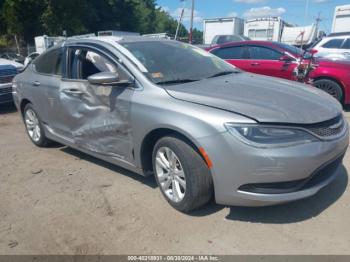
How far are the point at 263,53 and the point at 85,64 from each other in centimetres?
517

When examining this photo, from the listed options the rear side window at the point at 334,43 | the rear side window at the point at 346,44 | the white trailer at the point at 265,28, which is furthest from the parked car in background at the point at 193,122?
the white trailer at the point at 265,28

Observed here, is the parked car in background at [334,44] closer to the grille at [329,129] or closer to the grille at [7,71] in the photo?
the grille at [329,129]

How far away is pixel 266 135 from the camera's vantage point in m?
2.53

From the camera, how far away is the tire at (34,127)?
16.1ft

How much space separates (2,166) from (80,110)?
61.9 inches

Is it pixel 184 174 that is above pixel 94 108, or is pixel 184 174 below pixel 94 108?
below

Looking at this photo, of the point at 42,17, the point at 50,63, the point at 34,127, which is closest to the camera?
the point at 50,63

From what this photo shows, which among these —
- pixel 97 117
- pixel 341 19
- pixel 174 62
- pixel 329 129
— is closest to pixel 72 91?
pixel 97 117

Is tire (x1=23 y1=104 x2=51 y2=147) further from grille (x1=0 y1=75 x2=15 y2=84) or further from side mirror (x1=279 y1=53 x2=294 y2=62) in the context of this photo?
side mirror (x1=279 y1=53 x2=294 y2=62)

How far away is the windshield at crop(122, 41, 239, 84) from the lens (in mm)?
3359

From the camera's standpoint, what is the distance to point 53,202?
3.43 metres

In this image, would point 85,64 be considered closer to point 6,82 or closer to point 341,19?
point 6,82

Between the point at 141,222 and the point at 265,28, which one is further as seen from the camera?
the point at 265,28

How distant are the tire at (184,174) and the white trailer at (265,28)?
2132 cm
